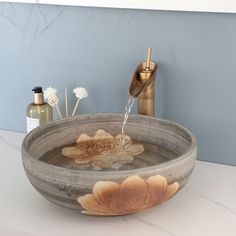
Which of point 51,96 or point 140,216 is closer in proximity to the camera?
point 140,216

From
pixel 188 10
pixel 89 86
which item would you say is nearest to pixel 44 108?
pixel 89 86

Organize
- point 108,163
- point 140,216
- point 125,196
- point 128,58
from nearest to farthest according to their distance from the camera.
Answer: point 125,196, point 140,216, point 108,163, point 128,58

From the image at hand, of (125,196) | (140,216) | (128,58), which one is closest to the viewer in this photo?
(125,196)

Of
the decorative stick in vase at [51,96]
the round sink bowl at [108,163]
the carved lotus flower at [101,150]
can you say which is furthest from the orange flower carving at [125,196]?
the decorative stick in vase at [51,96]

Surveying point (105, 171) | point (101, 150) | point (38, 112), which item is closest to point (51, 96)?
point (38, 112)

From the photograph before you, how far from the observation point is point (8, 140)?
1469 mm

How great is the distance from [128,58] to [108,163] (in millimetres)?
302

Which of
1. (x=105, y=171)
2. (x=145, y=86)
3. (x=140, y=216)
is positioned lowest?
(x=140, y=216)

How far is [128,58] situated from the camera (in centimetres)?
130

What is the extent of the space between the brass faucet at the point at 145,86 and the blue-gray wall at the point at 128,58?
0.17ft

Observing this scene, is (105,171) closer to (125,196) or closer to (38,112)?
(125,196)

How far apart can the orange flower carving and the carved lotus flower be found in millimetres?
215

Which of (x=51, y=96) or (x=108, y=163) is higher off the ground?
(x=51, y=96)

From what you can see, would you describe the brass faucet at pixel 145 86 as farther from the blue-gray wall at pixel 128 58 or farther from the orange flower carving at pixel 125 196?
the orange flower carving at pixel 125 196
